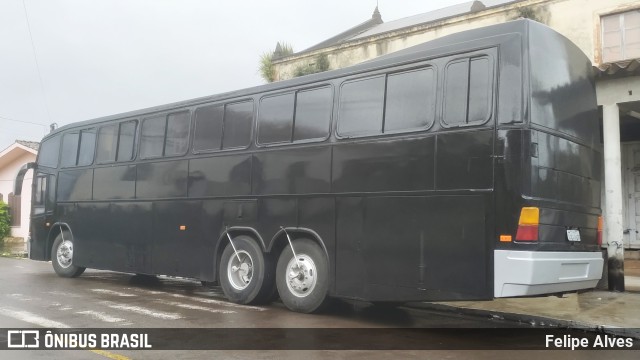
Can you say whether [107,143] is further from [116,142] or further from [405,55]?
[405,55]

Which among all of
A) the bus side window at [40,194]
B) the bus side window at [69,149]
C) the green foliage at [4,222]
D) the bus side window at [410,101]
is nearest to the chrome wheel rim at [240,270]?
the bus side window at [410,101]

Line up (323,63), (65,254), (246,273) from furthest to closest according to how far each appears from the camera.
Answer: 1. (323,63)
2. (65,254)
3. (246,273)

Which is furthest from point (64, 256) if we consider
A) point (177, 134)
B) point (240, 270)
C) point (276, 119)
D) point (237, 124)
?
point (276, 119)

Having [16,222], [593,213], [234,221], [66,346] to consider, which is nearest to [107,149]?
[234,221]

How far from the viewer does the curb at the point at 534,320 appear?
7296mm

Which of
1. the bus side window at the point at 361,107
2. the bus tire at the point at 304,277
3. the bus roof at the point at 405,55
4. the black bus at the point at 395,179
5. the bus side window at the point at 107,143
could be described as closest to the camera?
the black bus at the point at 395,179

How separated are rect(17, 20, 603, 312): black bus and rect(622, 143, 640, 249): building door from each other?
826cm

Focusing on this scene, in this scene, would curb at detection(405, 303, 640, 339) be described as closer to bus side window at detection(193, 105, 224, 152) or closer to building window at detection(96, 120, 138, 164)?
bus side window at detection(193, 105, 224, 152)

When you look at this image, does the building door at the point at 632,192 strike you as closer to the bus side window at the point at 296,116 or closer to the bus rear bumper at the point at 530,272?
the bus rear bumper at the point at 530,272

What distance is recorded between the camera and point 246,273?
30.3 ft

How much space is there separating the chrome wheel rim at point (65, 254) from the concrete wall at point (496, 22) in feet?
32.0

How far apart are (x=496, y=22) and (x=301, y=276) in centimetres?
1014

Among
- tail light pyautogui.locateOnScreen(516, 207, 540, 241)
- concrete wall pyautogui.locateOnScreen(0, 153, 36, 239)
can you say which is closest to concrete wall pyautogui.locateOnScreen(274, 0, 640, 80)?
tail light pyautogui.locateOnScreen(516, 207, 540, 241)

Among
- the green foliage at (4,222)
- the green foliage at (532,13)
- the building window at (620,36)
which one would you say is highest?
the green foliage at (532,13)
